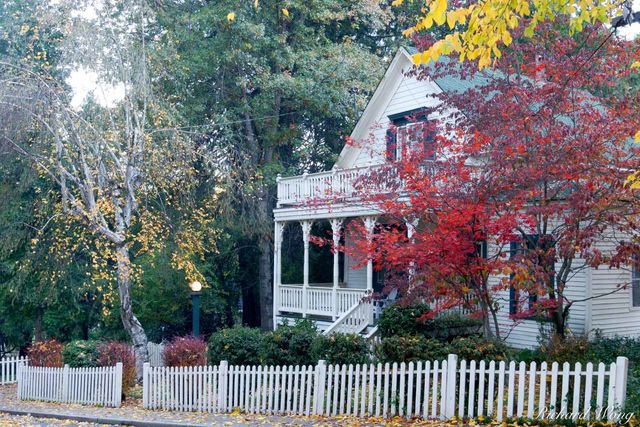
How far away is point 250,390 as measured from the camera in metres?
12.9

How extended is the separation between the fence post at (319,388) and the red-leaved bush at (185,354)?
5.87 metres

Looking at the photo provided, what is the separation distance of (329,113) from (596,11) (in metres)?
17.6

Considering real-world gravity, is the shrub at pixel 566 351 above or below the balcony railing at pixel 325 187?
below

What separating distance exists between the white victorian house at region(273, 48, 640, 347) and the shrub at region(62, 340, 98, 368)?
5802 mm

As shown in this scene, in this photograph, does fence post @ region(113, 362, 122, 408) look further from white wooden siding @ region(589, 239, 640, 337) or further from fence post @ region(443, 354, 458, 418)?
white wooden siding @ region(589, 239, 640, 337)

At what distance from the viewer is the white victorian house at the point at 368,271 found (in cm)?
1680

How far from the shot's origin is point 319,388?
38.1 feet

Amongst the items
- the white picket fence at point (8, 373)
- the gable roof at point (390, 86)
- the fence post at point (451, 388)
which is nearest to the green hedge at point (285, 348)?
the fence post at point (451, 388)

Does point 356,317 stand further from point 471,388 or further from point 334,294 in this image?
point 471,388

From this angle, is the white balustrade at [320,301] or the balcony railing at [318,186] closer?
the balcony railing at [318,186]

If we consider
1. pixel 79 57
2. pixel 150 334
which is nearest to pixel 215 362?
pixel 79 57

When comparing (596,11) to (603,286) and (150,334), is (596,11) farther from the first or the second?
(150,334)

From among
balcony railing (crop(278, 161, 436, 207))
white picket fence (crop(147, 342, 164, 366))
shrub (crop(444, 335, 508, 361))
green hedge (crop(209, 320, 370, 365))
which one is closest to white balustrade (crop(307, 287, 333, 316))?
balcony railing (crop(278, 161, 436, 207))

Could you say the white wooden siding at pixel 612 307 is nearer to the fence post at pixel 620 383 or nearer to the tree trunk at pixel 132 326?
the fence post at pixel 620 383
